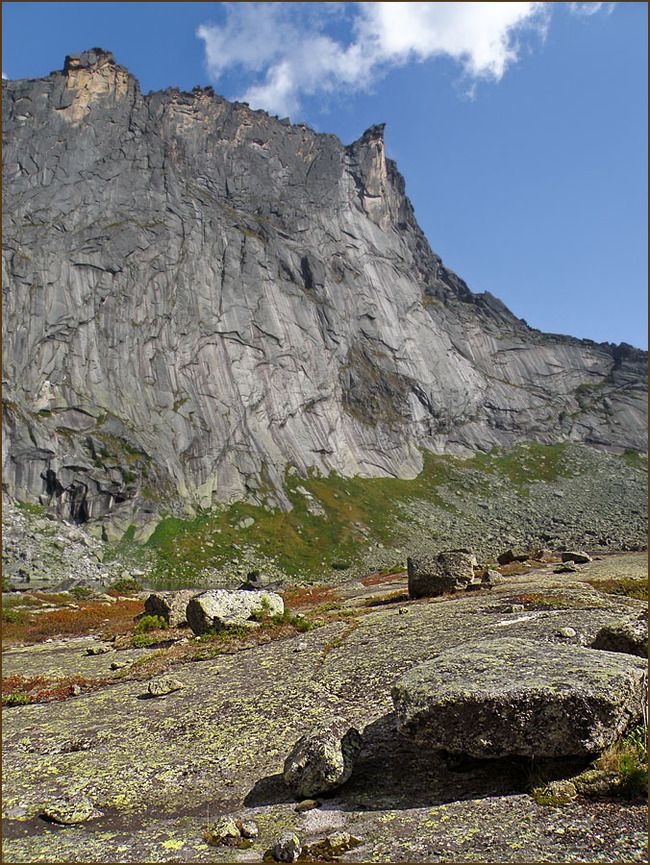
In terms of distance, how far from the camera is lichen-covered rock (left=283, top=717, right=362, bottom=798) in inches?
354

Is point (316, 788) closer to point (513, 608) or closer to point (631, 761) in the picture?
point (631, 761)

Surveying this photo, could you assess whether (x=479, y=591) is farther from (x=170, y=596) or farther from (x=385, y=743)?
(x=385, y=743)

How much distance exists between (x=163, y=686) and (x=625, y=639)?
41.3 feet

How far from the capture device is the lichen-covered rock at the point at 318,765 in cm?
898

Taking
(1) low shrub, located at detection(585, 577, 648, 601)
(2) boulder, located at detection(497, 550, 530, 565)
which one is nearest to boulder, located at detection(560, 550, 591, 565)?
(2) boulder, located at detection(497, 550, 530, 565)

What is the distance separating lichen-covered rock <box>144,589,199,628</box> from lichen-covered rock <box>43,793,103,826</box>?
68.9ft

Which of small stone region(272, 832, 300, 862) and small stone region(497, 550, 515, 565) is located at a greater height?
small stone region(272, 832, 300, 862)

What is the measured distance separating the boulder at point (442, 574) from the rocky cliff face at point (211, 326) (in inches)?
3255

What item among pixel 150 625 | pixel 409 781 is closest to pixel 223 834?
pixel 409 781

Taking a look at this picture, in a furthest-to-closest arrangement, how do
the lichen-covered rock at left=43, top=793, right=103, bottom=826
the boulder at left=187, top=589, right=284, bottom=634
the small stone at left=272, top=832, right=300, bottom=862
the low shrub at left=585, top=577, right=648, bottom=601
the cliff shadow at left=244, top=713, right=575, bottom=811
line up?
the low shrub at left=585, top=577, right=648, bottom=601, the boulder at left=187, top=589, right=284, bottom=634, the lichen-covered rock at left=43, top=793, right=103, bottom=826, the cliff shadow at left=244, top=713, right=575, bottom=811, the small stone at left=272, top=832, right=300, bottom=862

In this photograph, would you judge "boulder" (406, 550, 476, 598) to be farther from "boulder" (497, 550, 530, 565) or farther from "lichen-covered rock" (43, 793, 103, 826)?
"lichen-covered rock" (43, 793, 103, 826)

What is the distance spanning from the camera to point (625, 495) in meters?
141

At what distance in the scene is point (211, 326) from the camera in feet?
460

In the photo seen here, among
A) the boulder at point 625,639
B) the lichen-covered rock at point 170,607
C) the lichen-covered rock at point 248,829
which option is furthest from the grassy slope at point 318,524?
the lichen-covered rock at point 248,829
